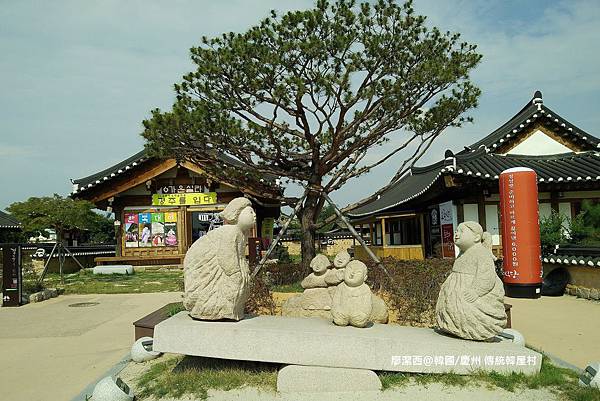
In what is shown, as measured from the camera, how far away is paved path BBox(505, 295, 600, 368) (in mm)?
5746

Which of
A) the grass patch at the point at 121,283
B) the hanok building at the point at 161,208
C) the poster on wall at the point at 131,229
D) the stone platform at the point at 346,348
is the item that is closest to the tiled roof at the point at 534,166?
the grass patch at the point at 121,283

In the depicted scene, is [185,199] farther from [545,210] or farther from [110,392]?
[110,392]

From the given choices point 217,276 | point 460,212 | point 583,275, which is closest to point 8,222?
point 460,212

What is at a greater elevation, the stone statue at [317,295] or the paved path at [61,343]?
the stone statue at [317,295]

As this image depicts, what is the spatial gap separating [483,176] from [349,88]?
5994 mm

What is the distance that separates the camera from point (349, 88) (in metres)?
7.68

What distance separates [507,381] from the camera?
421 cm

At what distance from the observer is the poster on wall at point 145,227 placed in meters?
18.9

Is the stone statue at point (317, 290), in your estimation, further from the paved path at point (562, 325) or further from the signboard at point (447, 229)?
the signboard at point (447, 229)

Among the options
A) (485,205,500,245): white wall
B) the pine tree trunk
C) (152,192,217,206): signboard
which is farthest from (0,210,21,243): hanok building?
(485,205,500,245): white wall

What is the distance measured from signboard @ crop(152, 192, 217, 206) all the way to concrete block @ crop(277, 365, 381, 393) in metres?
15.0

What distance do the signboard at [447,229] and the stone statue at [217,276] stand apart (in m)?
10.3

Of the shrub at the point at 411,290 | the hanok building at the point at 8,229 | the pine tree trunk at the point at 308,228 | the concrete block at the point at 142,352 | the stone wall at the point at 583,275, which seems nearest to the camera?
the concrete block at the point at 142,352

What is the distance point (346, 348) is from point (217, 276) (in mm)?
1521
